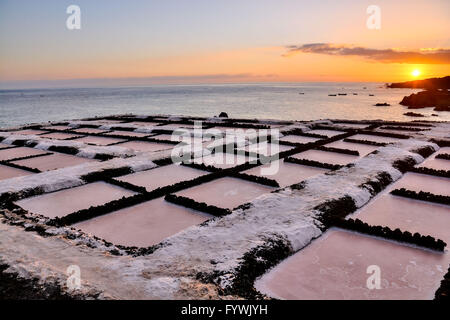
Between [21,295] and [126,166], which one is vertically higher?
[126,166]

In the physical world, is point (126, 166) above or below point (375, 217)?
above

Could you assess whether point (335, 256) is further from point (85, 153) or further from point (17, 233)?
point (85, 153)

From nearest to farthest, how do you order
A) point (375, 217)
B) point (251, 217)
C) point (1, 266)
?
point (1, 266)
point (251, 217)
point (375, 217)

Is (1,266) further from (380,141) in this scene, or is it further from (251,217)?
(380,141)

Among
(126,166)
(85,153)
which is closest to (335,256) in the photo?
(126,166)

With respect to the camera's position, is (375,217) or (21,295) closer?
(21,295)

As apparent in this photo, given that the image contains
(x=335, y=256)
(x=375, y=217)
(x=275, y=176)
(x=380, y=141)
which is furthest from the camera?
(x=380, y=141)

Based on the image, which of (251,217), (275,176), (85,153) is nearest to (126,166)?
(85,153)
